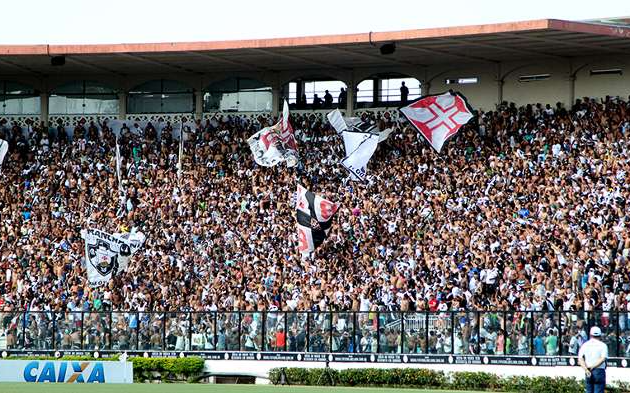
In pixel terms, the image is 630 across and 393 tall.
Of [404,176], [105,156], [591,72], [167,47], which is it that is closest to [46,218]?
[105,156]

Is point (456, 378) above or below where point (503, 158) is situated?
below

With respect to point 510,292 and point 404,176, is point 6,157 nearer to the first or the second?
point 404,176

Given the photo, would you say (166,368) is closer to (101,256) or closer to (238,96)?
(101,256)

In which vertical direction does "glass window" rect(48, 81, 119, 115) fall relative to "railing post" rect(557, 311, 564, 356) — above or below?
above

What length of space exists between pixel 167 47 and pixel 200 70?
4348 millimetres

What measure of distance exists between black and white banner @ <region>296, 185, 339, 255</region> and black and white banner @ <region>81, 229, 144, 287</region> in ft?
18.9

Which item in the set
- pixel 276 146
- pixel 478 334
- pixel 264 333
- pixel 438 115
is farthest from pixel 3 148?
pixel 478 334

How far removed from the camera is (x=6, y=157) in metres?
55.4

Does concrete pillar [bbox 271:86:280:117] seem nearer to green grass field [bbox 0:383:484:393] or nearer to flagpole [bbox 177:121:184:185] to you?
flagpole [bbox 177:121:184:185]

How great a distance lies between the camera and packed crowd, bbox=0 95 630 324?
39.6 metres

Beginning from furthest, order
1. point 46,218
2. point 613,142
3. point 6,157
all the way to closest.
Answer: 1. point 6,157
2. point 46,218
3. point 613,142

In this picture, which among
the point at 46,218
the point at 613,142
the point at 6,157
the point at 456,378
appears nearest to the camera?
the point at 456,378

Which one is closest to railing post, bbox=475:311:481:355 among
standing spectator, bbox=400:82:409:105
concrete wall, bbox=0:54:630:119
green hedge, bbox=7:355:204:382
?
green hedge, bbox=7:355:204:382

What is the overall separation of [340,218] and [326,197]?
65.9 inches
